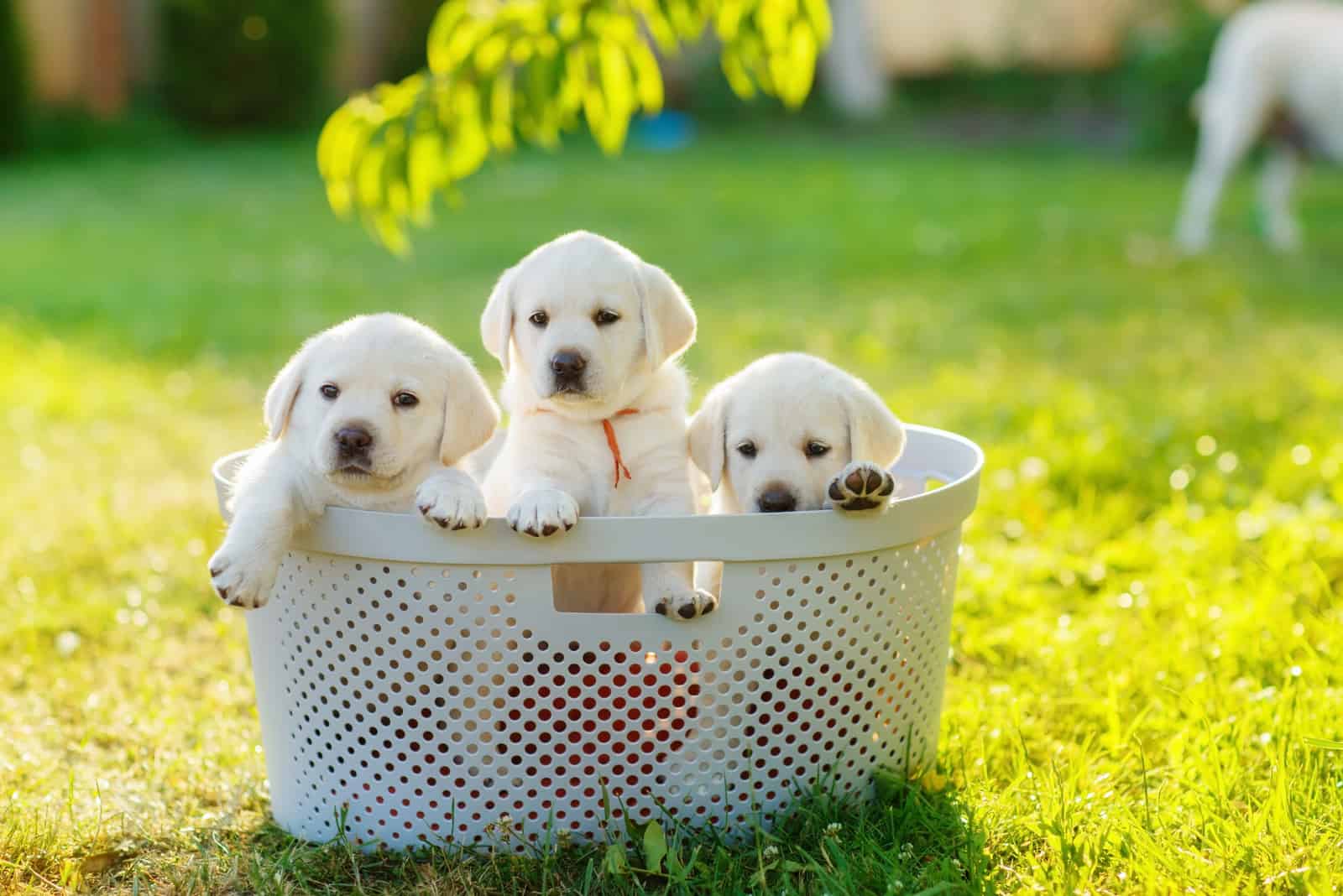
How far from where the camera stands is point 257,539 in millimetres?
2158

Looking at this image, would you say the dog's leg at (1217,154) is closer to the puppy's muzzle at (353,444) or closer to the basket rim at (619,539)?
the basket rim at (619,539)

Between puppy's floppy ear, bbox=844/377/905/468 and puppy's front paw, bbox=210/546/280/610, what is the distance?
1037mm

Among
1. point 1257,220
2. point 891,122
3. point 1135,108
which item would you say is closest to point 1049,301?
point 1257,220

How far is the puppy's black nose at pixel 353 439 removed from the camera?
2242 mm

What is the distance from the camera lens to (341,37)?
15.4 meters

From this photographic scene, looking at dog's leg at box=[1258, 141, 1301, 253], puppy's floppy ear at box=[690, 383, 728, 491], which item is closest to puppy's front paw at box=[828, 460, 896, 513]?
puppy's floppy ear at box=[690, 383, 728, 491]

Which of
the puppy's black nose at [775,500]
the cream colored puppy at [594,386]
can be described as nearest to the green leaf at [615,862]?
the cream colored puppy at [594,386]

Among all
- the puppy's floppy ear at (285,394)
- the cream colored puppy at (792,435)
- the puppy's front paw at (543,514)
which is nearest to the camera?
the puppy's front paw at (543,514)

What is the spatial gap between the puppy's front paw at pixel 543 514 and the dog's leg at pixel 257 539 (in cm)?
38

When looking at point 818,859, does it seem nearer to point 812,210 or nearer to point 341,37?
point 812,210

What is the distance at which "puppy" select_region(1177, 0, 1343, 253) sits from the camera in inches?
331

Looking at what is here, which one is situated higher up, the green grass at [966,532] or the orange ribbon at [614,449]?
the orange ribbon at [614,449]

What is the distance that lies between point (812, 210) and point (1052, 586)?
23.6 feet

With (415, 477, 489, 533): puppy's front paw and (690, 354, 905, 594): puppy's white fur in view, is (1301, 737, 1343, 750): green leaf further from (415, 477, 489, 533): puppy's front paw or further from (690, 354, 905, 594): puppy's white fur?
(415, 477, 489, 533): puppy's front paw
